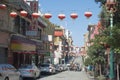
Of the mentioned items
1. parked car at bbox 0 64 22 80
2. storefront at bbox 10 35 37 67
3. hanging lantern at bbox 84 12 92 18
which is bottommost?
parked car at bbox 0 64 22 80

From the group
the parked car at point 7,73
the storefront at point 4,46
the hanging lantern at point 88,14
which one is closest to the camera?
the hanging lantern at point 88,14

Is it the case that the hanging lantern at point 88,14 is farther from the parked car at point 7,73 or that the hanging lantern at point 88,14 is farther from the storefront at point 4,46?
the storefront at point 4,46

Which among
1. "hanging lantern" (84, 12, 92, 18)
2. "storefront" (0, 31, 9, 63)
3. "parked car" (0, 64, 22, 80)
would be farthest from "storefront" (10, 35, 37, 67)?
"hanging lantern" (84, 12, 92, 18)

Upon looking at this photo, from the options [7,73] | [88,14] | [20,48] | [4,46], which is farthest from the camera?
[20,48]

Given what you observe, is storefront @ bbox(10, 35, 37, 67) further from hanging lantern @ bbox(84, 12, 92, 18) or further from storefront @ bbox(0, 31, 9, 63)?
hanging lantern @ bbox(84, 12, 92, 18)

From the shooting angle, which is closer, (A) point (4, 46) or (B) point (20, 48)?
(A) point (4, 46)

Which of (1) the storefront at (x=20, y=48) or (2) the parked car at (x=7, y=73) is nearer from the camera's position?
(2) the parked car at (x=7, y=73)

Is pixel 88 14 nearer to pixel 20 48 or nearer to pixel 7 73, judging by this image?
pixel 7 73

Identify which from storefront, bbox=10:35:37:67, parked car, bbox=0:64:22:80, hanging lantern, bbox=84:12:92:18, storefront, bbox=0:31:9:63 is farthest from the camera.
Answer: storefront, bbox=10:35:37:67

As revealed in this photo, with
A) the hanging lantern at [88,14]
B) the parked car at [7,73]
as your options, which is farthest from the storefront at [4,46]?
the hanging lantern at [88,14]

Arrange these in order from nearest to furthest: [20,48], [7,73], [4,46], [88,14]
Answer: [88,14]
[7,73]
[4,46]
[20,48]

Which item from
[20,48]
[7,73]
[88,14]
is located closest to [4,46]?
[20,48]

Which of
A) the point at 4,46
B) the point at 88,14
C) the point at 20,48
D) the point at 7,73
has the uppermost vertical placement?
the point at 88,14

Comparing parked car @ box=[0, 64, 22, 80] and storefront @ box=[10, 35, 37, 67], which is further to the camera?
storefront @ box=[10, 35, 37, 67]
